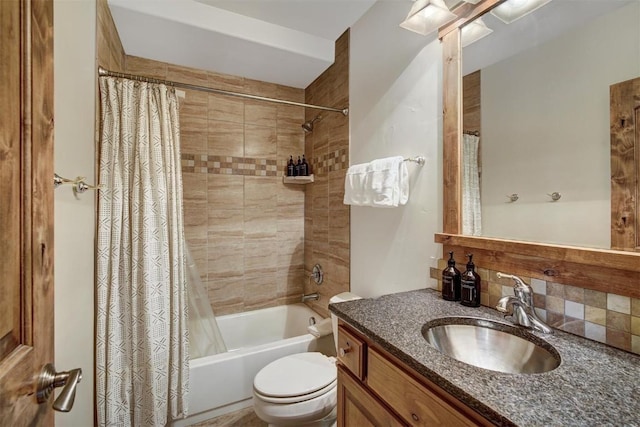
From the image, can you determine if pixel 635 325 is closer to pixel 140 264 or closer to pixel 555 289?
pixel 555 289

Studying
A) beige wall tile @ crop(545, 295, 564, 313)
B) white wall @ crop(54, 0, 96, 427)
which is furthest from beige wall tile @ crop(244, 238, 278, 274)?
beige wall tile @ crop(545, 295, 564, 313)

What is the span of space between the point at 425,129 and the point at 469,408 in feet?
3.95

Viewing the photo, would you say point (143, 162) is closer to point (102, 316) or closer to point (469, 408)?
point (102, 316)

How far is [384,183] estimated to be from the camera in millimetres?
1502

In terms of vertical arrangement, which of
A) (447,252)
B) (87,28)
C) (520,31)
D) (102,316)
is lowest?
(102,316)

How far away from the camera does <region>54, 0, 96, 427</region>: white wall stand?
3.27ft

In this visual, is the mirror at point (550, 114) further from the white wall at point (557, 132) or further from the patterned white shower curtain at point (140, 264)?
the patterned white shower curtain at point (140, 264)

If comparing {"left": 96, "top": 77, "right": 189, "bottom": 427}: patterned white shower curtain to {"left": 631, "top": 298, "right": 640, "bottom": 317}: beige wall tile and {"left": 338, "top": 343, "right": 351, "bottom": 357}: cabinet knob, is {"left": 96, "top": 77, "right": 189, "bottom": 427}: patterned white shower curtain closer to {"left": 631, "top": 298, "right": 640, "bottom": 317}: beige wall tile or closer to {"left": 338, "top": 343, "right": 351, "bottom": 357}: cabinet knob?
{"left": 338, "top": 343, "right": 351, "bottom": 357}: cabinet knob

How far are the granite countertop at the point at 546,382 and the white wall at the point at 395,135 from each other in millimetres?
623

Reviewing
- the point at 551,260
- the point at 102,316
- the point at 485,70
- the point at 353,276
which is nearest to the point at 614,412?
the point at 551,260

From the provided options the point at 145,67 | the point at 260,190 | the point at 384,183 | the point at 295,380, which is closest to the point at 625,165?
the point at 384,183

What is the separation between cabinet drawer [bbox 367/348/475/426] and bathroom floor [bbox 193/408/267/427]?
1246mm

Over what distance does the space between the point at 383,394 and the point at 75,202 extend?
1.42 meters

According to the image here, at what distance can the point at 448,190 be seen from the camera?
51.4 inches
